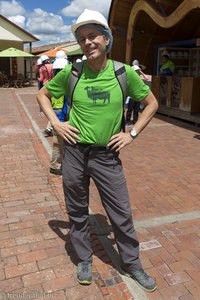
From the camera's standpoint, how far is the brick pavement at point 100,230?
2879 millimetres

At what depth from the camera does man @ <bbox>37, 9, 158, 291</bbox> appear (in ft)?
8.43

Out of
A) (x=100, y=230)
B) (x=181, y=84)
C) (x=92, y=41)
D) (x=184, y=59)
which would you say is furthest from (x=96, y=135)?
(x=184, y=59)

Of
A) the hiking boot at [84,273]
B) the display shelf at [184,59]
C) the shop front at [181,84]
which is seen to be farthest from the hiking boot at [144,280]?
the display shelf at [184,59]

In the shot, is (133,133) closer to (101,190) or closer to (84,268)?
(101,190)

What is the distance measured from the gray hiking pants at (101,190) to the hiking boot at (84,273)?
0.74ft

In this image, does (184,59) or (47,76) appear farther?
(184,59)

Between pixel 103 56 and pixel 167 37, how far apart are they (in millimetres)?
12739

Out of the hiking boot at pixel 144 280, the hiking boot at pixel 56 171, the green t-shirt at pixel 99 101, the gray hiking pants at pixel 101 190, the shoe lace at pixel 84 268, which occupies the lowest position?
the hiking boot at pixel 144 280

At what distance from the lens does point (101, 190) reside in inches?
111

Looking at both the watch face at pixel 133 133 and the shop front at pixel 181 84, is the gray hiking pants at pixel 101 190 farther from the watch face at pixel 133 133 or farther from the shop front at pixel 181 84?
the shop front at pixel 181 84

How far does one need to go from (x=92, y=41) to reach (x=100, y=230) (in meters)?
2.10

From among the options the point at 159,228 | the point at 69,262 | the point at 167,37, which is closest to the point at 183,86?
the point at 167,37

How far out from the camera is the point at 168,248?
11.4 feet

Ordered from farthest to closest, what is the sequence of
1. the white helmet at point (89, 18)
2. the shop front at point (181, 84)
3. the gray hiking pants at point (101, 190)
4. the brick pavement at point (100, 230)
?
the shop front at point (181, 84), the brick pavement at point (100, 230), the gray hiking pants at point (101, 190), the white helmet at point (89, 18)
